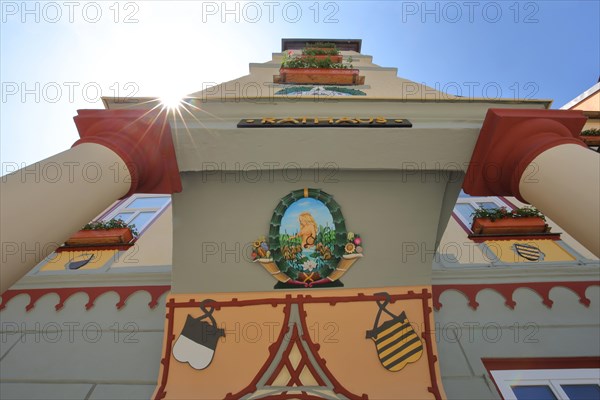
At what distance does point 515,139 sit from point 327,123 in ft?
6.57

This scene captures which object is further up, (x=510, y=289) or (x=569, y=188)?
(x=569, y=188)

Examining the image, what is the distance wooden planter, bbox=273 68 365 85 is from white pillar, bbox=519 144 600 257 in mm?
5330

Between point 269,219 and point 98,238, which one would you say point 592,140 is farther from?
point 98,238

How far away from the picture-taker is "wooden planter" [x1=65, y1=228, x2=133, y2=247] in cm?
666

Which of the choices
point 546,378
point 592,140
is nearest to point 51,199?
point 546,378

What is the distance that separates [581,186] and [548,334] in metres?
3.44

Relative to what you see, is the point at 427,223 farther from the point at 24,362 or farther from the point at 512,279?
the point at 24,362

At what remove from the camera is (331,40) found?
703 inches

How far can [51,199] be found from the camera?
2.50 metres

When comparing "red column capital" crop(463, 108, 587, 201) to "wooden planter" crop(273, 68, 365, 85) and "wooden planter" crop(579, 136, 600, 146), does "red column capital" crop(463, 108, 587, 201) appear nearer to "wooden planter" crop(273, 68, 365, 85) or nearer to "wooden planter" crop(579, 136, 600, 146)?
"wooden planter" crop(273, 68, 365, 85)

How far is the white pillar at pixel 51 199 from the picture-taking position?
2143 millimetres

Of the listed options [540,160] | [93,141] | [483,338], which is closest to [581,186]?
[540,160]

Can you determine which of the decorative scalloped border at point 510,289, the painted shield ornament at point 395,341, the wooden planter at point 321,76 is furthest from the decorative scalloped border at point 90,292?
the wooden planter at point 321,76

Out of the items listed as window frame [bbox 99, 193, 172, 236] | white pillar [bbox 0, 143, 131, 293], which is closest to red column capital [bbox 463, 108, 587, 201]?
white pillar [bbox 0, 143, 131, 293]
